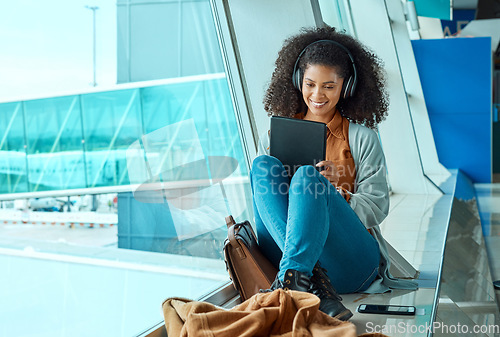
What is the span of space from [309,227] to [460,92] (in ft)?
25.1

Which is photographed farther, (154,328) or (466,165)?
(466,165)

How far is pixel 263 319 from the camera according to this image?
1612mm

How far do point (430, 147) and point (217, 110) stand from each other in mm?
5894

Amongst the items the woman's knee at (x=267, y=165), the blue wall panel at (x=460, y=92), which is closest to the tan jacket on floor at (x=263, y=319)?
the woman's knee at (x=267, y=165)

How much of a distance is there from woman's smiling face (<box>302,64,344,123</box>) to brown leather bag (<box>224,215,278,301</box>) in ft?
2.14

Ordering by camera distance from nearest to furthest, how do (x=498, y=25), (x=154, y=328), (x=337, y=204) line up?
(x=154, y=328) → (x=337, y=204) → (x=498, y=25)

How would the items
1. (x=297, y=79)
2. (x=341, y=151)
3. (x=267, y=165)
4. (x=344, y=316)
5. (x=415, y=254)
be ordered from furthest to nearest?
(x=415, y=254), (x=297, y=79), (x=341, y=151), (x=267, y=165), (x=344, y=316)

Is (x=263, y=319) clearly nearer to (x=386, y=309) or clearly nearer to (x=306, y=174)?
(x=306, y=174)

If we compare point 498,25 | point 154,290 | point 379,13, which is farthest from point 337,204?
point 498,25

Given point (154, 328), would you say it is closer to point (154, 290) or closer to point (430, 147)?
point (154, 290)

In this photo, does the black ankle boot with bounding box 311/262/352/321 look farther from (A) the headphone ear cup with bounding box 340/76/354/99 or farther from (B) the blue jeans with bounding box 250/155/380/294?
(A) the headphone ear cup with bounding box 340/76/354/99

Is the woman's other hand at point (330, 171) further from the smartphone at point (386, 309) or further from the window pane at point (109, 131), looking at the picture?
the window pane at point (109, 131)

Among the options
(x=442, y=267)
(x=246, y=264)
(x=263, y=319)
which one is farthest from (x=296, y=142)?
(x=442, y=267)

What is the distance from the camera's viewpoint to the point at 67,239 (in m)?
2.37
